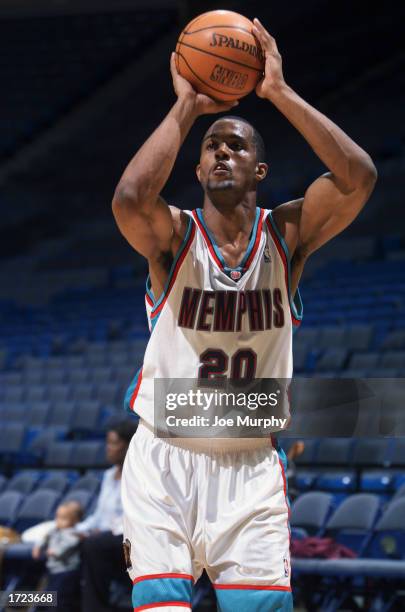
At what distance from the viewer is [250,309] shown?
9.53 feet

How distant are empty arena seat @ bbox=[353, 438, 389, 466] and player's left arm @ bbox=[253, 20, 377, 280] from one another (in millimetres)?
3905

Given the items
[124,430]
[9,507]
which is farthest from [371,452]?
[9,507]

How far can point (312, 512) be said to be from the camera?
5.96 metres

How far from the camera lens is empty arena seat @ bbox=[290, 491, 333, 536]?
5.92 metres

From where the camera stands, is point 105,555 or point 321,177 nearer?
point 321,177

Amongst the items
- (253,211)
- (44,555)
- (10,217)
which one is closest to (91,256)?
(10,217)

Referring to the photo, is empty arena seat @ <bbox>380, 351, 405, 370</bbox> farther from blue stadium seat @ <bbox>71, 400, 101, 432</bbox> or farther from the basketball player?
the basketball player

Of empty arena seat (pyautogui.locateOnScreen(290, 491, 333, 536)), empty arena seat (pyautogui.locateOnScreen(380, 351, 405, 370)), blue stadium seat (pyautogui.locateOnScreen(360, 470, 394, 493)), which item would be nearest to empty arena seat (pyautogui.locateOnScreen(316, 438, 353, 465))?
blue stadium seat (pyautogui.locateOnScreen(360, 470, 394, 493))

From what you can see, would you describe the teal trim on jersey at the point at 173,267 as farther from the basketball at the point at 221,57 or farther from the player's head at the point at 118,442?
the player's head at the point at 118,442

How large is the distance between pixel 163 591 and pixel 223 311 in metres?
0.86

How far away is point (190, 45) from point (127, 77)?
17187 millimetres

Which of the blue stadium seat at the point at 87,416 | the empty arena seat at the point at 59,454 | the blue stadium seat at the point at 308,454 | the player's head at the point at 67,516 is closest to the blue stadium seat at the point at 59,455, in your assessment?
the empty arena seat at the point at 59,454

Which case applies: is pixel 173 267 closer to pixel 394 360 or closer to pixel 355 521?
pixel 355 521

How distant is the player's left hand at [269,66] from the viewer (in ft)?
9.43
